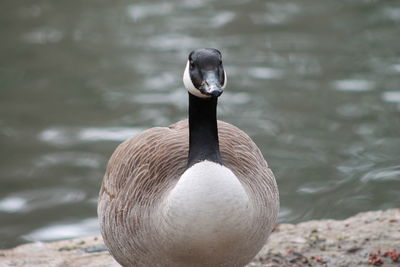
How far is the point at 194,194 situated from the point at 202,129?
57 centimetres

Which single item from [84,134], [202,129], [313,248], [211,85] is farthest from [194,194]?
[84,134]

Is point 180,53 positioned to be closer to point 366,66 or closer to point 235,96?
point 235,96

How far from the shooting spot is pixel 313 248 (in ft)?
20.8

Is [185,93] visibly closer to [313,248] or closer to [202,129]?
[313,248]

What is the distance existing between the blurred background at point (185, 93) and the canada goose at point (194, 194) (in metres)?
3.22

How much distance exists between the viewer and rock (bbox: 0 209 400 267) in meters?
6.05

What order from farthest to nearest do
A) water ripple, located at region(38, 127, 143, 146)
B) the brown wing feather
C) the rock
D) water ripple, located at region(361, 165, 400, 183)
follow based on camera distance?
1. water ripple, located at region(38, 127, 143, 146)
2. water ripple, located at region(361, 165, 400, 183)
3. the rock
4. the brown wing feather

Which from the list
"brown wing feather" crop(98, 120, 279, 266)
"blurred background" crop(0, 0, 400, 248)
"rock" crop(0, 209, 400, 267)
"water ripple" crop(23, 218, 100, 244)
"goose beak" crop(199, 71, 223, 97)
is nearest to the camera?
"goose beak" crop(199, 71, 223, 97)

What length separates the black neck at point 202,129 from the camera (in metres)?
4.89

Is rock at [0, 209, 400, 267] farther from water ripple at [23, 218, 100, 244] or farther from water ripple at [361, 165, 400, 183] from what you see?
water ripple at [361, 165, 400, 183]

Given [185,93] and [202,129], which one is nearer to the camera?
[202,129]

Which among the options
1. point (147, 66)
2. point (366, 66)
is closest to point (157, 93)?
point (147, 66)

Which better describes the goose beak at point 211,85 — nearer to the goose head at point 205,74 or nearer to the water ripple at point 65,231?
the goose head at point 205,74

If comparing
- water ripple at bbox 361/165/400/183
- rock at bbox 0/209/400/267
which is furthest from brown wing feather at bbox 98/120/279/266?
water ripple at bbox 361/165/400/183
